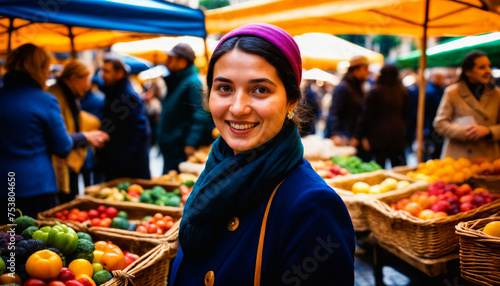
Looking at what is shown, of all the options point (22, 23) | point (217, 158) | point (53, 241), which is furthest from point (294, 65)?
point (22, 23)

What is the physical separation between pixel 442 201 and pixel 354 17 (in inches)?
90.0

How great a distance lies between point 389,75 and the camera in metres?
5.53

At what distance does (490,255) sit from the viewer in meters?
1.85

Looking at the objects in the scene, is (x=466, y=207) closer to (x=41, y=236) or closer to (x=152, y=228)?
(x=152, y=228)

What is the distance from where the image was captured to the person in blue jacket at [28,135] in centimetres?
292

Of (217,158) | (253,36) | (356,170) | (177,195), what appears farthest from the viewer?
(356,170)

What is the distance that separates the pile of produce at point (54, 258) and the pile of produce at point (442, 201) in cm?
214

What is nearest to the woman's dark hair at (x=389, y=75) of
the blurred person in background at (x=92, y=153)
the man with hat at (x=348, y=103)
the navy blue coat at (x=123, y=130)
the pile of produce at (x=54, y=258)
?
the man with hat at (x=348, y=103)

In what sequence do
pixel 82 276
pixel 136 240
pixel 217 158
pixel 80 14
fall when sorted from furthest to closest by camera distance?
pixel 80 14, pixel 136 240, pixel 82 276, pixel 217 158

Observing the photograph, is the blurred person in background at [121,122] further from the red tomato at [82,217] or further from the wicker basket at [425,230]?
the wicker basket at [425,230]

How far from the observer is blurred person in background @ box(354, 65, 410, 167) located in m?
5.55

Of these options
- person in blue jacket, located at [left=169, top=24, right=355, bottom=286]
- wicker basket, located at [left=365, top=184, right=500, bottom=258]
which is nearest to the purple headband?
person in blue jacket, located at [left=169, top=24, right=355, bottom=286]

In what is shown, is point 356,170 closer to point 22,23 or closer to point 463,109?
point 463,109

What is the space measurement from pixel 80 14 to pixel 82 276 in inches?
84.6
